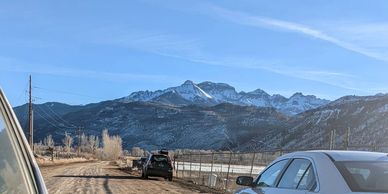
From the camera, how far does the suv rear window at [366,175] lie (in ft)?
20.1

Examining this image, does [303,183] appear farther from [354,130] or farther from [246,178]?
[354,130]

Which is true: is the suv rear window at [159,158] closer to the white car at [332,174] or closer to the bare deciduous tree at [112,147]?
the white car at [332,174]

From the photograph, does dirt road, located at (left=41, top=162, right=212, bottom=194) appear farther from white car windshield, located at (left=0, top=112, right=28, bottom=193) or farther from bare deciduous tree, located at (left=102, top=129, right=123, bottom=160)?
bare deciduous tree, located at (left=102, top=129, right=123, bottom=160)

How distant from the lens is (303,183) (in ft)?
22.8

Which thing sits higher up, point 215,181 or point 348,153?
point 348,153

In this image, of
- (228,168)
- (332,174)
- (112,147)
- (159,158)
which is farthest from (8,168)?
(112,147)

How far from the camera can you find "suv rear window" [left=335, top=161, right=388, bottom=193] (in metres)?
6.13

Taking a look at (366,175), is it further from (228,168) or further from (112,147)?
(112,147)

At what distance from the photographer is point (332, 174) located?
6480 millimetres

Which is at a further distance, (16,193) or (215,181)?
(215,181)

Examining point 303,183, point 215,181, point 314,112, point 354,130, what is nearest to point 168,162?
point 215,181

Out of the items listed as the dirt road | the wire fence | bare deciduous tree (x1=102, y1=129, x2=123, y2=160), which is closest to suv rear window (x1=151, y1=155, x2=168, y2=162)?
the dirt road

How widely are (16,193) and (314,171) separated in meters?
4.28

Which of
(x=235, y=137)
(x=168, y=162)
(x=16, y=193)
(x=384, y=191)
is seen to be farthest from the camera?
(x=235, y=137)
